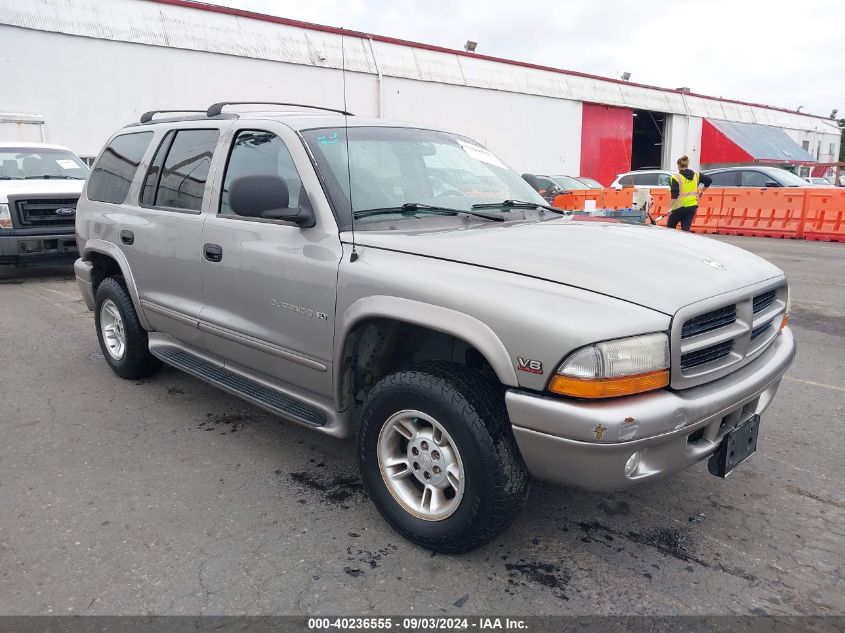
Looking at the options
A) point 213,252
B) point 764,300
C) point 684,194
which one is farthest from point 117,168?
point 684,194

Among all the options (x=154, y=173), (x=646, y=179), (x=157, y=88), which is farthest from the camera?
(x=646, y=179)

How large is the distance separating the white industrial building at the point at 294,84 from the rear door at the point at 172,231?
8.65m

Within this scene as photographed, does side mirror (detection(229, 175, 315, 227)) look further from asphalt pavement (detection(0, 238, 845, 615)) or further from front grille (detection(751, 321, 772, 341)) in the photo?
front grille (detection(751, 321, 772, 341))

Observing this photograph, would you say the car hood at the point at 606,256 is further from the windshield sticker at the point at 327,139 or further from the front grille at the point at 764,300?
the windshield sticker at the point at 327,139

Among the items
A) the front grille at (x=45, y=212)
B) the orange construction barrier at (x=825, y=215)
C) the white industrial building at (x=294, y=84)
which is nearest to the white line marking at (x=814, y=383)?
the white industrial building at (x=294, y=84)

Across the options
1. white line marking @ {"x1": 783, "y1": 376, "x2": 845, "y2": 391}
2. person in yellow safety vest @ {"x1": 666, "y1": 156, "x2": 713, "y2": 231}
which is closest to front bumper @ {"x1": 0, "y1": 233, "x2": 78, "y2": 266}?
white line marking @ {"x1": 783, "y1": 376, "x2": 845, "y2": 391}

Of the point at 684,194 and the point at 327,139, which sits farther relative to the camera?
the point at 684,194

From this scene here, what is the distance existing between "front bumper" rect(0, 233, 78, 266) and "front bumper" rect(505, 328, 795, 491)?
8944mm

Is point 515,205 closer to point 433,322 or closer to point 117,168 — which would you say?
point 433,322

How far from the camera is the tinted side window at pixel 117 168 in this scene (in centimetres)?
462

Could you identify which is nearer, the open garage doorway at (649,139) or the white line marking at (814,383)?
the white line marking at (814,383)

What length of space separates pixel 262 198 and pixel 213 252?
789mm

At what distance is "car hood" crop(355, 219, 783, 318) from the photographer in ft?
8.22

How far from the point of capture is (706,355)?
261 cm
